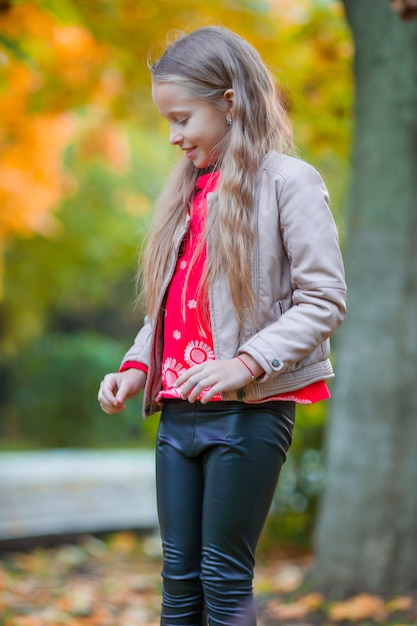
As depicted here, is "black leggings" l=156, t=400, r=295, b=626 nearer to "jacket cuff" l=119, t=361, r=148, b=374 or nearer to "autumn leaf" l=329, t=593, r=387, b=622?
"jacket cuff" l=119, t=361, r=148, b=374

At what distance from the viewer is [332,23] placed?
660cm

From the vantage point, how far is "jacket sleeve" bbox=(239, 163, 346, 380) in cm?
214

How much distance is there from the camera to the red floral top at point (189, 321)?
2355 millimetres

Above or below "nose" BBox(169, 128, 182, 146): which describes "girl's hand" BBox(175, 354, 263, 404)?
below

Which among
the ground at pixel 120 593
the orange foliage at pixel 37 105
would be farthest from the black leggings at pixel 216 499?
the orange foliage at pixel 37 105

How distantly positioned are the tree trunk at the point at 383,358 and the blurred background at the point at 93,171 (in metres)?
0.62

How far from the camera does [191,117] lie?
7.66 ft

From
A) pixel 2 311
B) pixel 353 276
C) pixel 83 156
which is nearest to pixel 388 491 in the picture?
pixel 353 276

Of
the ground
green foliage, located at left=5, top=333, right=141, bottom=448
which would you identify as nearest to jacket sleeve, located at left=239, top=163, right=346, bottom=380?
the ground

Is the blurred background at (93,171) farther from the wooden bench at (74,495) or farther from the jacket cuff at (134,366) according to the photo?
the wooden bench at (74,495)

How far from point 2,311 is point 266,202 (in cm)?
1483

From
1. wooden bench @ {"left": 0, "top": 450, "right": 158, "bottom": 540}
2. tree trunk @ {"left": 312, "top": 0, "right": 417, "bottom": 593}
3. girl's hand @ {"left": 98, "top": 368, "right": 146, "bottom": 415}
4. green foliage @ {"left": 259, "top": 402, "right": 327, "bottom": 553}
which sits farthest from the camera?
wooden bench @ {"left": 0, "top": 450, "right": 158, "bottom": 540}

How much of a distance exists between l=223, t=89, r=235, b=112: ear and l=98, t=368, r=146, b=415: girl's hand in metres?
0.79

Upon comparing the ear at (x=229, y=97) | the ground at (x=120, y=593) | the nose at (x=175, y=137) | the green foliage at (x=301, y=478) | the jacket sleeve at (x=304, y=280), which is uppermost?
the ear at (x=229, y=97)
